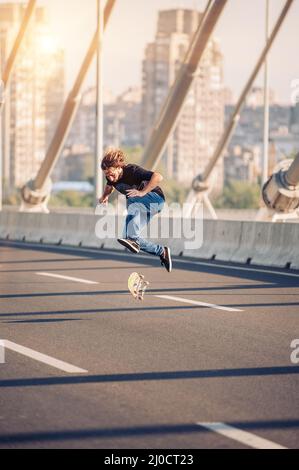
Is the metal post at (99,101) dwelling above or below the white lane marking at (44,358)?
above

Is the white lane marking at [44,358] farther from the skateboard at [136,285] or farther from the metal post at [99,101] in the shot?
the metal post at [99,101]

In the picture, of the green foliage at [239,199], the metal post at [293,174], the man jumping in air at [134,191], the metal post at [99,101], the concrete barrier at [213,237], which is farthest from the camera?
the green foliage at [239,199]

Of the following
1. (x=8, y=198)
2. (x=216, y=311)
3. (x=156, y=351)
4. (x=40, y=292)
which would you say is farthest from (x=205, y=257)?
(x=8, y=198)

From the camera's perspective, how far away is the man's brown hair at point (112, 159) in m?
12.5

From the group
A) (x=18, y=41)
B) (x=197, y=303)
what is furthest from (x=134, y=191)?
(x=18, y=41)

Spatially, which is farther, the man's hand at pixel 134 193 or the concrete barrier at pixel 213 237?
the concrete barrier at pixel 213 237

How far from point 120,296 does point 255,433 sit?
8.19 meters

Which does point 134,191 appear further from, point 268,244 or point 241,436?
point 268,244

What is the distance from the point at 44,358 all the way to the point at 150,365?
0.84 meters

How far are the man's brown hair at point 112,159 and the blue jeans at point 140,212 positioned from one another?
37.9 inches

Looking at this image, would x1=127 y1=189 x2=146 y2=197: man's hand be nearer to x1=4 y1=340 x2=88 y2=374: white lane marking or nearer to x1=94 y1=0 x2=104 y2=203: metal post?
x1=4 y1=340 x2=88 y2=374: white lane marking

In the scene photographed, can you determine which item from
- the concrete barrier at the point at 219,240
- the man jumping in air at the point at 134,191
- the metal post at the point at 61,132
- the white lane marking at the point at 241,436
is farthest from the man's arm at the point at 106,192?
the metal post at the point at 61,132

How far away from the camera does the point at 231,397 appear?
781 centimetres

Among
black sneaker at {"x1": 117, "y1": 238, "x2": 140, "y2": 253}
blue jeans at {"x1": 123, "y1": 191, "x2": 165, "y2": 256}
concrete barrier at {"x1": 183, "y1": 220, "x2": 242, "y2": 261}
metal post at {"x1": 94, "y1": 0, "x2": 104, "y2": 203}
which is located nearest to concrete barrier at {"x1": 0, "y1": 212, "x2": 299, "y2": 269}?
concrete barrier at {"x1": 183, "y1": 220, "x2": 242, "y2": 261}
